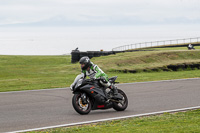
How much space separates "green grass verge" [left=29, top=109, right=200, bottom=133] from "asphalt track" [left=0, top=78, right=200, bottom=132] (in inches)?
38.5

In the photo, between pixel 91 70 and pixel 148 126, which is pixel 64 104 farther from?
pixel 148 126

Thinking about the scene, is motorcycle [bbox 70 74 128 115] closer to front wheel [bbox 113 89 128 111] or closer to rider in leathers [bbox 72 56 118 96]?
front wheel [bbox 113 89 128 111]

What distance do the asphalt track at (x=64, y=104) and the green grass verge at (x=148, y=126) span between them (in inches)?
38.5

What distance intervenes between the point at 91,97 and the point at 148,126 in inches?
100

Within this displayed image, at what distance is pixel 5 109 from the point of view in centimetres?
1080

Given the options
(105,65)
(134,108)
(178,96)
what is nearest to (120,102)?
(134,108)

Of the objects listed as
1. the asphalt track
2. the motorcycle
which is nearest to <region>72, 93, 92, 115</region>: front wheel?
the motorcycle

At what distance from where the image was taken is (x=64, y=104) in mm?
11688

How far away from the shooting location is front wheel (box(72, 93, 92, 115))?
9.60 m

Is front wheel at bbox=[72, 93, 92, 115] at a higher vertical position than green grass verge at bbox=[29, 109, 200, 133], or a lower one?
higher

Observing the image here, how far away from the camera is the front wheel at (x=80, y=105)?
960cm

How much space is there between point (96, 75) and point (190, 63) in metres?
18.4

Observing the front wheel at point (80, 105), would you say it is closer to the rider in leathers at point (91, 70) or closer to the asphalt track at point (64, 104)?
the asphalt track at point (64, 104)

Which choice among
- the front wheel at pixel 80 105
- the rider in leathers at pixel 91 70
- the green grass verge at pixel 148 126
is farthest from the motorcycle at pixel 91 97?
the green grass verge at pixel 148 126
